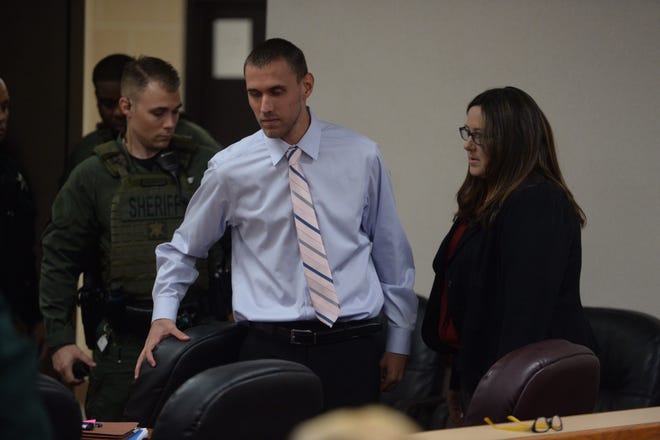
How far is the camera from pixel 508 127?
2637 millimetres

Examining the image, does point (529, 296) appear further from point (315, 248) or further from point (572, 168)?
point (572, 168)

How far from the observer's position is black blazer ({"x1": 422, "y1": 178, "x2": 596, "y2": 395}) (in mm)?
2482

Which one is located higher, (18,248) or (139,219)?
(139,219)

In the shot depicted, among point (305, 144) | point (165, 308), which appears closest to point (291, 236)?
point (305, 144)

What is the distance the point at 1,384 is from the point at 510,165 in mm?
1905

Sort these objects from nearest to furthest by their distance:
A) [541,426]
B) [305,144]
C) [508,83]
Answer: [541,426]
[305,144]
[508,83]

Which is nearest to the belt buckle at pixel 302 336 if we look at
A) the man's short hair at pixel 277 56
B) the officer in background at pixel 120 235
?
the officer in background at pixel 120 235

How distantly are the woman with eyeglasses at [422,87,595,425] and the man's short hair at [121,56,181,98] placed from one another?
3.39 feet

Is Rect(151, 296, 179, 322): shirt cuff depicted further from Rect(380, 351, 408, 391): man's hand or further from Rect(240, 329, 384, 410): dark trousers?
Rect(380, 351, 408, 391): man's hand

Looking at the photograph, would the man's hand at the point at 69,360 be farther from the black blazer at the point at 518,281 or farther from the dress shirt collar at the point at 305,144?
the black blazer at the point at 518,281

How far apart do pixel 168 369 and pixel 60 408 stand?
0.96 meters

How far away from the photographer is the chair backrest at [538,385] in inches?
74.6

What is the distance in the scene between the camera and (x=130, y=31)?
6.21 meters

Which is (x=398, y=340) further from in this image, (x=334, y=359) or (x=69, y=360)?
(x=69, y=360)
